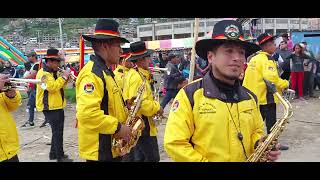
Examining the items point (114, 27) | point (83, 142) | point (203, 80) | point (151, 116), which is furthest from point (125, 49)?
point (203, 80)

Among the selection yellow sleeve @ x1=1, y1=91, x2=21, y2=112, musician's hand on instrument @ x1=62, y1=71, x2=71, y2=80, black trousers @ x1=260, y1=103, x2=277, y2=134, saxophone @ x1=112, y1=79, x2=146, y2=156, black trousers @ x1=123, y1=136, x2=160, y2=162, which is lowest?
black trousers @ x1=123, y1=136, x2=160, y2=162

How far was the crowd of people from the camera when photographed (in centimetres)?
271

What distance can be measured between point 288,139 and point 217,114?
575 cm

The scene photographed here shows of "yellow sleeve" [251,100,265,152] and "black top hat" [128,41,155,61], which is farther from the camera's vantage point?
"black top hat" [128,41,155,61]

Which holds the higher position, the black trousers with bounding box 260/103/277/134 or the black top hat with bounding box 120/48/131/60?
the black top hat with bounding box 120/48/131/60

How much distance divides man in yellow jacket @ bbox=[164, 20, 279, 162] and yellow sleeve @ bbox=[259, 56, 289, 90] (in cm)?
394

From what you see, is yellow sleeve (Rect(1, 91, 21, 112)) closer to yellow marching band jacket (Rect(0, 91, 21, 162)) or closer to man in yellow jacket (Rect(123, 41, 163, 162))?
yellow marching band jacket (Rect(0, 91, 21, 162))

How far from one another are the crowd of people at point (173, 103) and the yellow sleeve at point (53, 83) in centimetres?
1

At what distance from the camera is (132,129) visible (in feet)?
14.3

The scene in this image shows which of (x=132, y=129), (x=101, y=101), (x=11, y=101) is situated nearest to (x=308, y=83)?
(x=132, y=129)

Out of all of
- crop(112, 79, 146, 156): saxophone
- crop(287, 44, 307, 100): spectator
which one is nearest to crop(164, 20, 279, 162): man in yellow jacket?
crop(112, 79, 146, 156): saxophone

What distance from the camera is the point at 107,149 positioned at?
155 inches

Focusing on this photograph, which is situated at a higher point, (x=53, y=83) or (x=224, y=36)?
(x=224, y=36)

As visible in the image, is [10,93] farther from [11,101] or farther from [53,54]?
[53,54]
